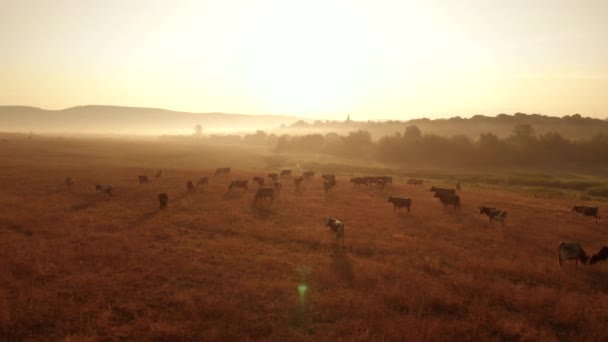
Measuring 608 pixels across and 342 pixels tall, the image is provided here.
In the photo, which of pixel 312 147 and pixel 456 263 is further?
pixel 312 147

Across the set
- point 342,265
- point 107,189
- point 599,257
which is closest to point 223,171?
point 107,189

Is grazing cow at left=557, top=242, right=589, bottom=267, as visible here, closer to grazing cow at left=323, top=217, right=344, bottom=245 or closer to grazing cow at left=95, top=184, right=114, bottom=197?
grazing cow at left=323, top=217, right=344, bottom=245

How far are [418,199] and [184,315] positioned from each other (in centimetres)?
2534

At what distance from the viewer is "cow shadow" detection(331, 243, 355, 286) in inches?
516

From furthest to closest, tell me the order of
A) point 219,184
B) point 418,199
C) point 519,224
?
point 219,184
point 418,199
point 519,224

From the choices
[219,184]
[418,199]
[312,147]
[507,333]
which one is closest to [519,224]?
[418,199]

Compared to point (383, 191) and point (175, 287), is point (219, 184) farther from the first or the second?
point (175, 287)

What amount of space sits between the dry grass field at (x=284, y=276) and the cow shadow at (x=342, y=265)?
79 millimetres

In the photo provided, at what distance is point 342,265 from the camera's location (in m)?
14.4

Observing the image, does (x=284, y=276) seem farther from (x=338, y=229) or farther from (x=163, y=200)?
(x=163, y=200)

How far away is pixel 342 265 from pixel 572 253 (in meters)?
10.3

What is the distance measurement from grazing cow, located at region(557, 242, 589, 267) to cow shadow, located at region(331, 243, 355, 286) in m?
9.63

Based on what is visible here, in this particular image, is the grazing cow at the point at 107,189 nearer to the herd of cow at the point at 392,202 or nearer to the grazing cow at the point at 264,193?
the herd of cow at the point at 392,202

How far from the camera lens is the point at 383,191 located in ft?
116
